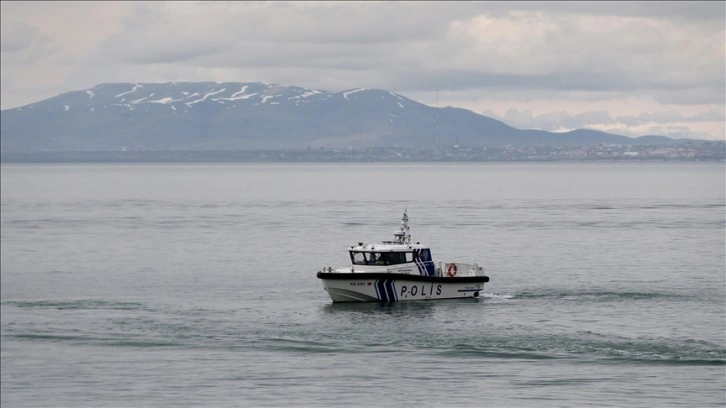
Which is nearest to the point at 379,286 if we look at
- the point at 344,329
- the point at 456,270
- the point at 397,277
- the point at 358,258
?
the point at 397,277

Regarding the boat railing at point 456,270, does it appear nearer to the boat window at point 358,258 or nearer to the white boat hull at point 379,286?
the white boat hull at point 379,286

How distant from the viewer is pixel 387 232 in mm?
129250

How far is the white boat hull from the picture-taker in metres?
68.9

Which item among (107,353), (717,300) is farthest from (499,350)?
(717,300)

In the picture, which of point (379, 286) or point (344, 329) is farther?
point (379, 286)

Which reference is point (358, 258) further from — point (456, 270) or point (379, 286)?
point (456, 270)

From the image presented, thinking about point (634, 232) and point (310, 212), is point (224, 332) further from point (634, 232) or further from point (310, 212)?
point (310, 212)

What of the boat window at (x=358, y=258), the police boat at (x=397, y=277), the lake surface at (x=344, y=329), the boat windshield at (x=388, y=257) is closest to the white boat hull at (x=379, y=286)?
the police boat at (x=397, y=277)

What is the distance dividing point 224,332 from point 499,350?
46.4ft

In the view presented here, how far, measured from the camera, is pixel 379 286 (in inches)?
2721

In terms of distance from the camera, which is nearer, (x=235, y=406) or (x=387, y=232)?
(x=235, y=406)

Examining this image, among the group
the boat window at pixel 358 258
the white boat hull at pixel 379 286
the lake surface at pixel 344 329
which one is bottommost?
the lake surface at pixel 344 329

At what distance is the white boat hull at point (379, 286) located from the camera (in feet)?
226

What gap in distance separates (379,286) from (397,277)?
1.25 m
